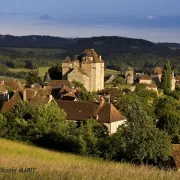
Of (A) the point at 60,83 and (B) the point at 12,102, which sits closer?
(B) the point at 12,102

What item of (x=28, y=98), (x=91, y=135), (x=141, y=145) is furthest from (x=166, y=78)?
Answer: (x=141, y=145)

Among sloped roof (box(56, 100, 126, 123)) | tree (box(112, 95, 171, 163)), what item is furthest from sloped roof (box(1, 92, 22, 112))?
tree (box(112, 95, 171, 163))

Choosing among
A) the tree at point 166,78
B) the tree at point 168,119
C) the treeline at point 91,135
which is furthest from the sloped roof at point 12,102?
the tree at point 166,78

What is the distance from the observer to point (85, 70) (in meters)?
57.5

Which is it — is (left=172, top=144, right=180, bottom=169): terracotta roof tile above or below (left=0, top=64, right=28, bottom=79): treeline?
above

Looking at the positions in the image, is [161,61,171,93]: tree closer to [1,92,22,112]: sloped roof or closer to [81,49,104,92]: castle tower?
[81,49,104,92]: castle tower

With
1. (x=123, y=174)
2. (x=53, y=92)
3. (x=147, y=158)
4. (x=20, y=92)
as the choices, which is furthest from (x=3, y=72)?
(x=123, y=174)

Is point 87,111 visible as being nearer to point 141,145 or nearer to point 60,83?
point 141,145

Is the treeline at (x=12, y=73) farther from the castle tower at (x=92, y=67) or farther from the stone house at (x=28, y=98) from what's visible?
the stone house at (x=28, y=98)

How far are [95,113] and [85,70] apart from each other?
2084 centimetres

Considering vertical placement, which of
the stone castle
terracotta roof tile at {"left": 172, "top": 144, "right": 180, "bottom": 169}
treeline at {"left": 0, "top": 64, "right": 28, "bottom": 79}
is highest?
the stone castle

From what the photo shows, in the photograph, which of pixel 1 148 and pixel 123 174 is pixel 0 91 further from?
pixel 123 174

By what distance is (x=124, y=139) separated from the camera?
24000 millimetres

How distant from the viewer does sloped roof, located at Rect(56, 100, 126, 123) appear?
36781mm
